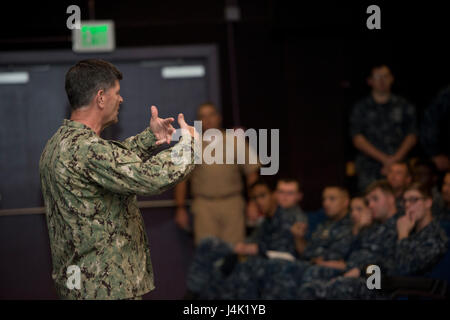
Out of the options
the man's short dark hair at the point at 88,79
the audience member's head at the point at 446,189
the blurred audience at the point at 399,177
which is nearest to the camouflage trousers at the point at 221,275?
the blurred audience at the point at 399,177

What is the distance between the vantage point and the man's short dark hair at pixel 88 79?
75.5 inches

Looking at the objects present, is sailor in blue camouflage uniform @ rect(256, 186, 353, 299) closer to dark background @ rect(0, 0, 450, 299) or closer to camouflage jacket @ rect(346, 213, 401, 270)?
camouflage jacket @ rect(346, 213, 401, 270)

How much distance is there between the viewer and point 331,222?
13.0ft

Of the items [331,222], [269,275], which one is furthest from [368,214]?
[269,275]

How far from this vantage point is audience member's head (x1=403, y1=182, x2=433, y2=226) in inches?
121

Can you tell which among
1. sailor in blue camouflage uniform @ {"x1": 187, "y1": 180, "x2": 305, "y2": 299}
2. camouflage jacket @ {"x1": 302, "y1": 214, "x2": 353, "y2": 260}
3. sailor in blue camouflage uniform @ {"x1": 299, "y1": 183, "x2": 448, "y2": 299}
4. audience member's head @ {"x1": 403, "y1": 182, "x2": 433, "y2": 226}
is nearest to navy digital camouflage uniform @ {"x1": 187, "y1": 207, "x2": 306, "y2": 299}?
sailor in blue camouflage uniform @ {"x1": 187, "y1": 180, "x2": 305, "y2": 299}

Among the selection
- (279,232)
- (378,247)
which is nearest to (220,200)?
(279,232)

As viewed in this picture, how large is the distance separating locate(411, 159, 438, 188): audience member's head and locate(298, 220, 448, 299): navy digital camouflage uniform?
89 centimetres

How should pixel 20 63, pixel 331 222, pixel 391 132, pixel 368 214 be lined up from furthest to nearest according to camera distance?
pixel 20 63 < pixel 391 132 < pixel 331 222 < pixel 368 214

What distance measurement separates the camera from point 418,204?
3078mm

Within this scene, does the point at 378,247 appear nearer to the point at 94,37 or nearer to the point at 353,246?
A: the point at 353,246

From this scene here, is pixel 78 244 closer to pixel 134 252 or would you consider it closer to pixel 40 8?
pixel 134 252

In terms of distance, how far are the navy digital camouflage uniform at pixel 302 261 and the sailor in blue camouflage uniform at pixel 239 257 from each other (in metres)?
0.10

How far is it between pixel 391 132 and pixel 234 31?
4.98ft
